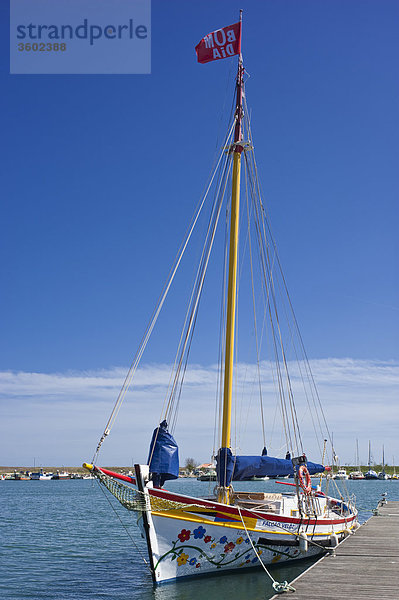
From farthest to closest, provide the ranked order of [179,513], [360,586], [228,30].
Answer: [228,30] < [179,513] < [360,586]

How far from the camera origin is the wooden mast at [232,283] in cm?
1922

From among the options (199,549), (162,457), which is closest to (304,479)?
(199,549)

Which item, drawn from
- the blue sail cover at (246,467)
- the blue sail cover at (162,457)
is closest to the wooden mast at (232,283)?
the blue sail cover at (246,467)

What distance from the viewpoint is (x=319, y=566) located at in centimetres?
1460

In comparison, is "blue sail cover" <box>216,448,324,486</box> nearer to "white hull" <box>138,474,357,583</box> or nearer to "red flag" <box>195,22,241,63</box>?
"white hull" <box>138,474,357,583</box>

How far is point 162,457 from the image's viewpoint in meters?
17.2

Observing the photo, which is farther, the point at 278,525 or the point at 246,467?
the point at 246,467

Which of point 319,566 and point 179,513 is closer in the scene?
point 319,566

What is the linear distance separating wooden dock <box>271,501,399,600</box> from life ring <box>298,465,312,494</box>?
201 cm

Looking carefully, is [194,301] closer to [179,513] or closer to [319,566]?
[179,513]

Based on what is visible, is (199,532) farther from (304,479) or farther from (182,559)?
(304,479)

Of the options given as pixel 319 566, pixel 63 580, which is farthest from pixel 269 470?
pixel 63 580

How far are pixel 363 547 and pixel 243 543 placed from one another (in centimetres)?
390

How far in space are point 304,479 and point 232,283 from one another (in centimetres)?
735
